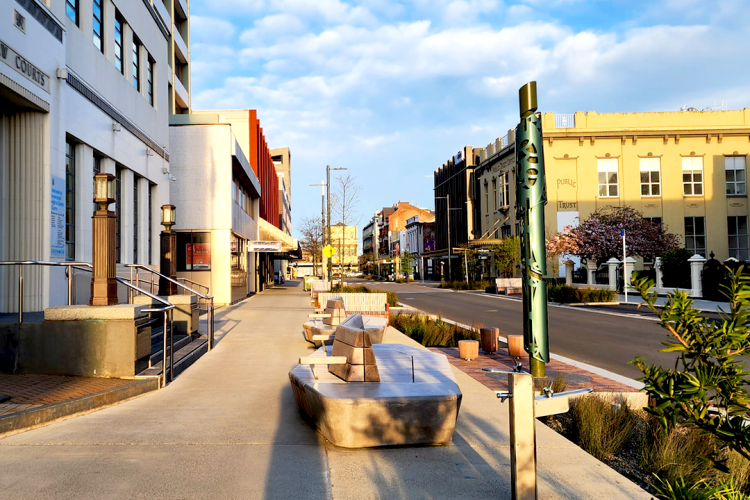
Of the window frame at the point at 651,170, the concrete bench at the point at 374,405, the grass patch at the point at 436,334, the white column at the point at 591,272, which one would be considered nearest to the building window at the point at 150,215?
the grass patch at the point at 436,334

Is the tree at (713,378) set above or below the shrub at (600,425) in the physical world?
above

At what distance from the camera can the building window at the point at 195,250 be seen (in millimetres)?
26328

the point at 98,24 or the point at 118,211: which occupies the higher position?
the point at 98,24

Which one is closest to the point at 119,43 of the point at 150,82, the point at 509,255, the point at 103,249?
the point at 150,82

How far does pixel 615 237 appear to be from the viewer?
37.9 m

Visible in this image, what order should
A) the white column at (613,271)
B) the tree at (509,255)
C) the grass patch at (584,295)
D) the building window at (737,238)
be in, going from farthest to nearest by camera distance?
the building window at (737,238)
the tree at (509,255)
the white column at (613,271)
the grass patch at (584,295)

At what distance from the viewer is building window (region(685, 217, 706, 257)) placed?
147 ft

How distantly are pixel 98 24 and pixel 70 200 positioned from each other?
17.8ft

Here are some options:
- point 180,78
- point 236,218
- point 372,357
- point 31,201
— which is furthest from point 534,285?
point 180,78

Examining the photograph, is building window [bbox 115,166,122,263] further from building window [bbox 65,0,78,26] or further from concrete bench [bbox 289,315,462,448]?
concrete bench [bbox 289,315,462,448]

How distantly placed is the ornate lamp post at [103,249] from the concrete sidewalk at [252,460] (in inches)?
A: 97.8

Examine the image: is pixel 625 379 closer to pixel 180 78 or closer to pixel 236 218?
pixel 236 218

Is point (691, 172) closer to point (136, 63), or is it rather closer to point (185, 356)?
point (136, 63)

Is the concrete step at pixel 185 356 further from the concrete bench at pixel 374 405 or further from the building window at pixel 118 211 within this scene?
the building window at pixel 118 211
